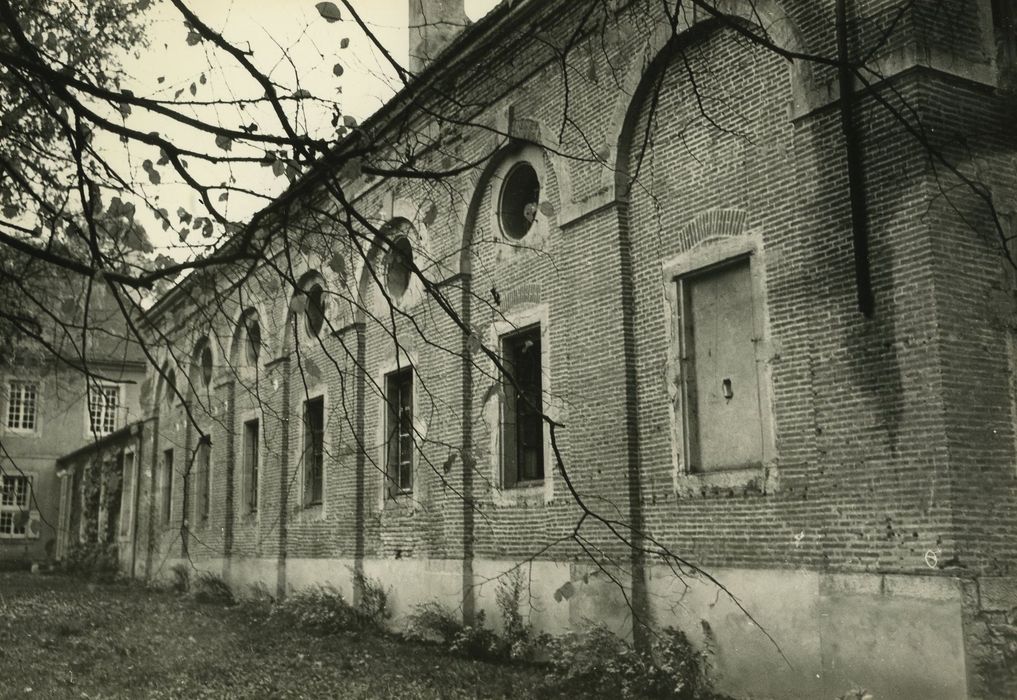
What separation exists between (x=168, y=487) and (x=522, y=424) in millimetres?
16971

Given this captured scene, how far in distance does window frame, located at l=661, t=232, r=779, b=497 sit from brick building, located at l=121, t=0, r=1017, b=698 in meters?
0.03

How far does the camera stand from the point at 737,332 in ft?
31.4

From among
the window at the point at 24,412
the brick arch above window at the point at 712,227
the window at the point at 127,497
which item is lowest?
the window at the point at 127,497

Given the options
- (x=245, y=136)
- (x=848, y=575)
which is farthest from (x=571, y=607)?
(x=245, y=136)

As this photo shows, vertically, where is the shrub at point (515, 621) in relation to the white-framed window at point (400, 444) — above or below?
below

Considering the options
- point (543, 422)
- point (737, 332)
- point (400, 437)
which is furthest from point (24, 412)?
point (737, 332)

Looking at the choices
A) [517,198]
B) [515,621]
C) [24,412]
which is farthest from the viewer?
[24,412]

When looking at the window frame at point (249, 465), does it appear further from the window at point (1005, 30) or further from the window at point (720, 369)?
the window at point (1005, 30)

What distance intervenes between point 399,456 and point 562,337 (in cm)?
484

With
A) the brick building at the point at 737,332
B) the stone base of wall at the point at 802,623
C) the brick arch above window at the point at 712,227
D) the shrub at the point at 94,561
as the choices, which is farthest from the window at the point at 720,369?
the shrub at the point at 94,561

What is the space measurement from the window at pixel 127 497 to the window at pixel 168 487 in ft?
8.75

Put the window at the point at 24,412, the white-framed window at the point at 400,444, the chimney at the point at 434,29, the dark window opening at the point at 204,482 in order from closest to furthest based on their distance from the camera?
1. the white-framed window at the point at 400,444
2. the chimney at the point at 434,29
3. the dark window opening at the point at 204,482
4. the window at the point at 24,412

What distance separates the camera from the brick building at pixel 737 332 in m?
7.32

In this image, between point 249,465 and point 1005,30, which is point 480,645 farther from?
point 249,465
